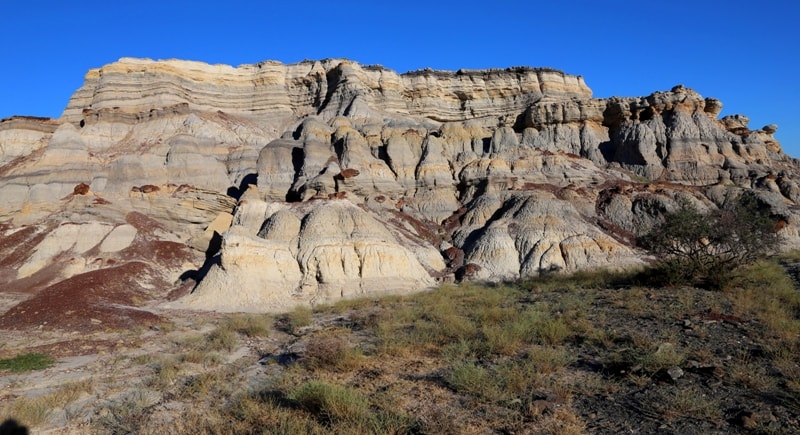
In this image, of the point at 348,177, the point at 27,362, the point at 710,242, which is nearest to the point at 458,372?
the point at 27,362

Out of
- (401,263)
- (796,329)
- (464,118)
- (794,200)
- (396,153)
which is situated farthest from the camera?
(464,118)

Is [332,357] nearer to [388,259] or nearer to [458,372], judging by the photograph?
[458,372]

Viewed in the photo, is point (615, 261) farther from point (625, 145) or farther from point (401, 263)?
point (625, 145)

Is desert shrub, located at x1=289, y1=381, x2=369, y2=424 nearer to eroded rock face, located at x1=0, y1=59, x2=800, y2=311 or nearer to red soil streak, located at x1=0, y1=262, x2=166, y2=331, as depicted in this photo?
red soil streak, located at x1=0, y1=262, x2=166, y2=331

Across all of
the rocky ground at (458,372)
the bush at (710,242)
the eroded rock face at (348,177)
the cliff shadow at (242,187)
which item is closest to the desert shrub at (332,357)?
the rocky ground at (458,372)

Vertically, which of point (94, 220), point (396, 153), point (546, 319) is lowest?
point (546, 319)

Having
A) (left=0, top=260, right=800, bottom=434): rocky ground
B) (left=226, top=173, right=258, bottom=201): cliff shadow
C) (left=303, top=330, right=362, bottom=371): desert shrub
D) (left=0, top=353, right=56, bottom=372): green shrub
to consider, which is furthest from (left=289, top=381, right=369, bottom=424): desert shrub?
(left=226, top=173, right=258, bottom=201): cliff shadow

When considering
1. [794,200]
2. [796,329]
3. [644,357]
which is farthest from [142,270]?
[794,200]

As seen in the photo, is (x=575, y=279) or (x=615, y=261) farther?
(x=615, y=261)

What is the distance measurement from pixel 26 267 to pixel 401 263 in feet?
72.6

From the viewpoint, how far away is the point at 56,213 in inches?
1209

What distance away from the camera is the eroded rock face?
25578 millimetres

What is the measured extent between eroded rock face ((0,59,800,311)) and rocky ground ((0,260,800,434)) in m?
9.16

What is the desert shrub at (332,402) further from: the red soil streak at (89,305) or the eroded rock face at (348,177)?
the eroded rock face at (348,177)
